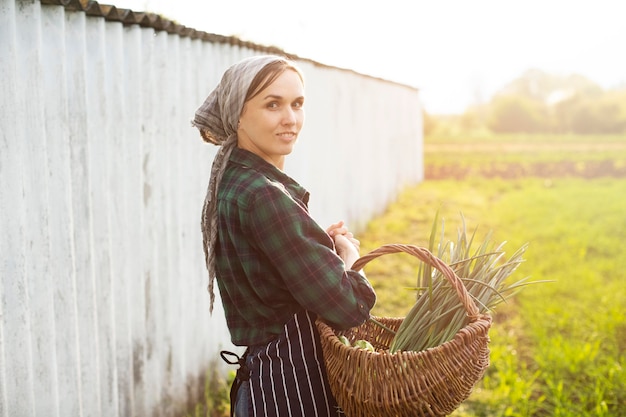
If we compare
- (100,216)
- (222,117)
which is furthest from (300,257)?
(100,216)

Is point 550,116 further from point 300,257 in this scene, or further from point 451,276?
point 300,257

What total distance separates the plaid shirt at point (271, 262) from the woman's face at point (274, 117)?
0.06m

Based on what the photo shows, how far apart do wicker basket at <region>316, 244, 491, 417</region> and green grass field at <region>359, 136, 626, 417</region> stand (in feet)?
1.45

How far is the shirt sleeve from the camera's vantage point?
173 cm

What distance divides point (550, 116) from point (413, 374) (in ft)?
146

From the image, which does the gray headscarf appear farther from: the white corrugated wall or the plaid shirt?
the white corrugated wall

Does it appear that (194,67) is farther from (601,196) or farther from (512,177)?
(512,177)

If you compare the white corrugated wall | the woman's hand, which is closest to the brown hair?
the woman's hand

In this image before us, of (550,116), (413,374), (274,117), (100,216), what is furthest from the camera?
(550,116)

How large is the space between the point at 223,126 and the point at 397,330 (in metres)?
0.88

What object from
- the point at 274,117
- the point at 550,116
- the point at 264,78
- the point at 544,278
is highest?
the point at 550,116

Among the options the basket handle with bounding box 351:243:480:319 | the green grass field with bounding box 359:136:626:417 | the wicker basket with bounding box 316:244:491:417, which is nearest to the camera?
the wicker basket with bounding box 316:244:491:417

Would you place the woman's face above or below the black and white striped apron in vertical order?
above

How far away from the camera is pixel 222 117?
1962 mm
